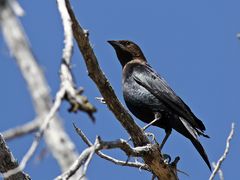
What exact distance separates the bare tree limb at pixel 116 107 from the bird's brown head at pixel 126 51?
8.17ft

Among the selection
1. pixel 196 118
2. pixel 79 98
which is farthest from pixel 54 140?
pixel 196 118

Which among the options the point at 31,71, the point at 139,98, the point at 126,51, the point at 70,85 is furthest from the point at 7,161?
the point at 126,51

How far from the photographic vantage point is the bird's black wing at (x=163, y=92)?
625 cm

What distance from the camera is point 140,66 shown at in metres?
7.00

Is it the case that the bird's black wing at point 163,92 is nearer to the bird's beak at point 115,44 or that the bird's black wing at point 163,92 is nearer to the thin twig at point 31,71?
the bird's beak at point 115,44

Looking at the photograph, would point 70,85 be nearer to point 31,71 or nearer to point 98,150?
point 31,71

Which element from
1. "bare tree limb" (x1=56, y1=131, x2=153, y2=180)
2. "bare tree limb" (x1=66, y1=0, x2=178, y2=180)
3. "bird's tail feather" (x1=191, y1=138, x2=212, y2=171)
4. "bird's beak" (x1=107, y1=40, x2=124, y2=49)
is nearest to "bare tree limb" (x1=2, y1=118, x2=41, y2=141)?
"bare tree limb" (x1=56, y1=131, x2=153, y2=180)

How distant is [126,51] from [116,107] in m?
2.72

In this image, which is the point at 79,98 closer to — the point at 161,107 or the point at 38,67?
the point at 38,67

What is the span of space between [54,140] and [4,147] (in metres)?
2.67

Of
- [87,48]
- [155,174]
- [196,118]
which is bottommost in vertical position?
[155,174]

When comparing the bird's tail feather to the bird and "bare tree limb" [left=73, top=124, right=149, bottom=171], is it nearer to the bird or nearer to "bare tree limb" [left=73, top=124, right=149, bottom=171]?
the bird

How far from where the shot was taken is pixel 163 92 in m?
6.51

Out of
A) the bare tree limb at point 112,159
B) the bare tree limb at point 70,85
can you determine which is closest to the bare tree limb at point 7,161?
the bare tree limb at point 112,159
